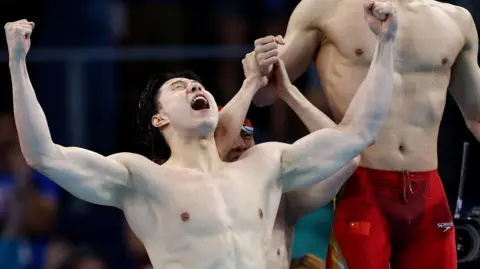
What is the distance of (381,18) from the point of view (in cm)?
318

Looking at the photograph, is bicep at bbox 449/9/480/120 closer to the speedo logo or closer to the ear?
the speedo logo

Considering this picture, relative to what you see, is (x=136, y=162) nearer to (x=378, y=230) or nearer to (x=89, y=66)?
(x=378, y=230)

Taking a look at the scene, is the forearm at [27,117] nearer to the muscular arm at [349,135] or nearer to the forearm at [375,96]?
the muscular arm at [349,135]

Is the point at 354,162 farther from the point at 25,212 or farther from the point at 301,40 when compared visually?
the point at 25,212

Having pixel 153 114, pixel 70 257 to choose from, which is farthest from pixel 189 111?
pixel 70 257

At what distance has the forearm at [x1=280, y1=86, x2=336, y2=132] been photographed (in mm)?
3420

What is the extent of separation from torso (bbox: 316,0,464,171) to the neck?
19.1 inches

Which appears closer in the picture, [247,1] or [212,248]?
[212,248]

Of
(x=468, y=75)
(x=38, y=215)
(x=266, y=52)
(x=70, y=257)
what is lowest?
(x=70, y=257)

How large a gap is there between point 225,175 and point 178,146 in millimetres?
166

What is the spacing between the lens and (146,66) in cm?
593

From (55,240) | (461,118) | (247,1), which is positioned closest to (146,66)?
(247,1)

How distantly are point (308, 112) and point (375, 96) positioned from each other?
0.30 meters

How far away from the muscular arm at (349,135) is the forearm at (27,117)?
749 millimetres
